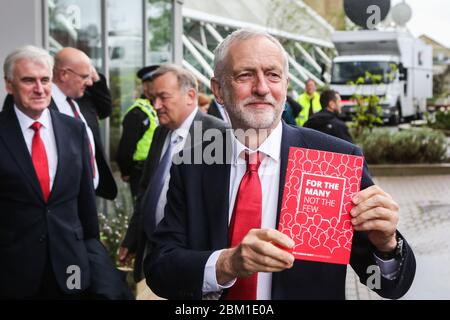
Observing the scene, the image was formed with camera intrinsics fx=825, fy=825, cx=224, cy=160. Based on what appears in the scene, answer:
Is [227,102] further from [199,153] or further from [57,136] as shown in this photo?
[57,136]

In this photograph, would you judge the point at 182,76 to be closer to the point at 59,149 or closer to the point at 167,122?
the point at 167,122

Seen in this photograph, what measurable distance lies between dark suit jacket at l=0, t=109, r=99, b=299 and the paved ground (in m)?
3.23

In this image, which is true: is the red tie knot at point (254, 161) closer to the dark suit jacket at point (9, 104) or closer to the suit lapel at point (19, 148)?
the suit lapel at point (19, 148)

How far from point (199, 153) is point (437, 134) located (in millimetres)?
16040

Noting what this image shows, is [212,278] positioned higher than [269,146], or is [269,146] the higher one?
[269,146]

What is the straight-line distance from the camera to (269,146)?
2.32 metres

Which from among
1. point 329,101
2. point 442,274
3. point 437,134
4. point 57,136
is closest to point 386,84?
point 437,134

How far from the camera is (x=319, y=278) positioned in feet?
7.27

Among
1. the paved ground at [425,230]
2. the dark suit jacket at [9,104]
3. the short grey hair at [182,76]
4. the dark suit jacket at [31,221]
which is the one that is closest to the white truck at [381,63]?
the paved ground at [425,230]

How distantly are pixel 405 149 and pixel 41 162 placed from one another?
46.2 ft

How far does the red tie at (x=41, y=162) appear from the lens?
156 inches

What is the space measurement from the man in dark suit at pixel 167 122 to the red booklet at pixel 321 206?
274cm

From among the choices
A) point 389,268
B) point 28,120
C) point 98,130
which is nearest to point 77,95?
point 98,130

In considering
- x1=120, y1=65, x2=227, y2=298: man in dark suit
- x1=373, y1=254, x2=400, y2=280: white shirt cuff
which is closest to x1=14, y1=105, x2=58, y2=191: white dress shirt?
x1=120, y1=65, x2=227, y2=298: man in dark suit
